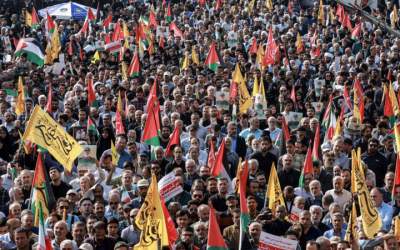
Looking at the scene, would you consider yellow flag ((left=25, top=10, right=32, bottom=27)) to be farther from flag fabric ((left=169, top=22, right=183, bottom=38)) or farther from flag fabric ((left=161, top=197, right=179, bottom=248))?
flag fabric ((left=161, top=197, right=179, bottom=248))

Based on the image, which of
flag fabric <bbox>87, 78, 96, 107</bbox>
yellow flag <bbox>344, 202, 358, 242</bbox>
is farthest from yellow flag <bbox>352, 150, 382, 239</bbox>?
flag fabric <bbox>87, 78, 96, 107</bbox>

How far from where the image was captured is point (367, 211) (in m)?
14.3

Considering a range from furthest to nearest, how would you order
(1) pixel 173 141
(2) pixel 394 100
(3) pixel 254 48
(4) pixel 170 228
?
(3) pixel 254 48
(2) pixel 394 100
(1) pixel 173 141
(4) pixel 170 228

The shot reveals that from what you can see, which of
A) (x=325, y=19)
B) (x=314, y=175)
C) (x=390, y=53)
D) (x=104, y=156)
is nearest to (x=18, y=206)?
(x=104, y=156)

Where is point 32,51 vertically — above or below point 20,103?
below

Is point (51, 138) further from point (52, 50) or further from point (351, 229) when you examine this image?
point (52, 50)

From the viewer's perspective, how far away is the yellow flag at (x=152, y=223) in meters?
13.4

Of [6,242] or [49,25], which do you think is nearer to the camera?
[6,242]

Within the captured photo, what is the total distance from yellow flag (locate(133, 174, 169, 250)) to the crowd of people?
9.1 inches

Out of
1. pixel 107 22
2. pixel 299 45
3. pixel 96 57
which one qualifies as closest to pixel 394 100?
pixel 299 45

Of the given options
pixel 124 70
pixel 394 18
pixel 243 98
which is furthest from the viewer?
pixel 394 18

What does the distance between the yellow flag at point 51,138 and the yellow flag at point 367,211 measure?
166 inches

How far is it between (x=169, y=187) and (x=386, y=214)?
2704mm

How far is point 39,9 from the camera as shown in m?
38.4
